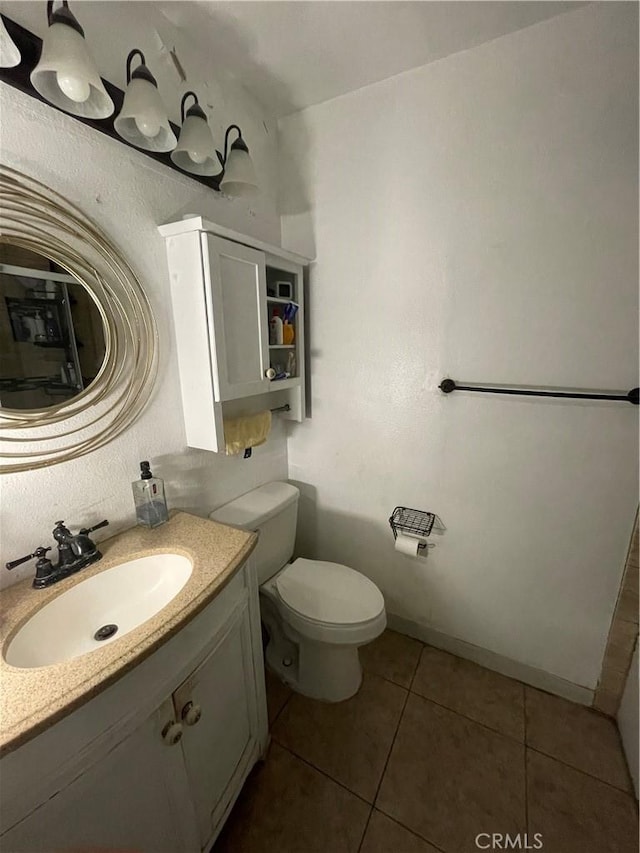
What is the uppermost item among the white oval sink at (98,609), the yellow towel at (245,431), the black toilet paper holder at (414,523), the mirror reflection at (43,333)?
the mirror reflection at (43,333)

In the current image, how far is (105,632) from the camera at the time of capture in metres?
0.89

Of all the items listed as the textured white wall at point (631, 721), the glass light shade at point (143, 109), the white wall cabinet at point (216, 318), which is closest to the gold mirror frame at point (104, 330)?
the white wall cabinet at point (216, 318)

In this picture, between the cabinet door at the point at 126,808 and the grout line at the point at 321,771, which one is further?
the grout line at the point at 321,771

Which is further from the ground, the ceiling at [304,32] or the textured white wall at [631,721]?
the ceiling at [304,32]

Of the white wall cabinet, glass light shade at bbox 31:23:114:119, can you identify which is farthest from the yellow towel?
glass light shade at bbox 31:23:114:119

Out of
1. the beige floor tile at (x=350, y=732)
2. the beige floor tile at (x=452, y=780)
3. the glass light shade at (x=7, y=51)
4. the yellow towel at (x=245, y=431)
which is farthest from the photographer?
the yellow towel at (x=245, y=431)

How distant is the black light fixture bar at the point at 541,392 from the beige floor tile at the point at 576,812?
1.31 m

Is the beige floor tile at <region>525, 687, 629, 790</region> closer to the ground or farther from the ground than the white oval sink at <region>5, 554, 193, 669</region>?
closer to the ground

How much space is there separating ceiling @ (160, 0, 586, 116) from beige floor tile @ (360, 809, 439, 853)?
252cm

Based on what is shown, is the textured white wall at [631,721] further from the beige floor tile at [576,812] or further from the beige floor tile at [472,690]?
the beige floor tile at [472,690]

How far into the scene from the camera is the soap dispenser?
1.09 m

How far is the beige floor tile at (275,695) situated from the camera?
1.39m

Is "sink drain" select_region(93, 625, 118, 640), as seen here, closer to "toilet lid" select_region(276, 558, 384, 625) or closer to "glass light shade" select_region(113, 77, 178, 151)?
"toilet lid" select_region(276, 558, 384, 625)

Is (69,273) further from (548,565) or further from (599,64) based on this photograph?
(548,565)
